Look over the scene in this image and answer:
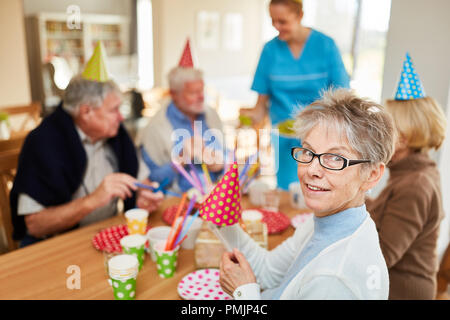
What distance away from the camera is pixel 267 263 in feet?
3.97

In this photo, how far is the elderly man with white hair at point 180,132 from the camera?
2133mm

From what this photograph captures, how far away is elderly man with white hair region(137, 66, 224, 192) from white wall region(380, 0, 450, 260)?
1017 millimetres

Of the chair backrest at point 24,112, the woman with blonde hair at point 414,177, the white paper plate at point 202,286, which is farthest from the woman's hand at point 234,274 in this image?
the chair backrest at point 24,112

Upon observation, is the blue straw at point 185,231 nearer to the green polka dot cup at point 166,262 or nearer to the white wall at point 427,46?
the green polka dot cup at point 166,262

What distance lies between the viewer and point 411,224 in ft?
4.27

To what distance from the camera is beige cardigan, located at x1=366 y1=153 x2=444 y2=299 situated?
1303 mm

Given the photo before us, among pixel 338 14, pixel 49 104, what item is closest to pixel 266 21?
pixel 338 14

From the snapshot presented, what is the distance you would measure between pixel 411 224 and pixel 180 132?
1.37 meters

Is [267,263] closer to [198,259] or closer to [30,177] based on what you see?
[198,259]

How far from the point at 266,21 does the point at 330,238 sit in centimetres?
763

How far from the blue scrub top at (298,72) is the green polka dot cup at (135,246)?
1342 mm

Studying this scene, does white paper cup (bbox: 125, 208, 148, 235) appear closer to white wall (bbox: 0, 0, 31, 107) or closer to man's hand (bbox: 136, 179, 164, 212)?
man's hand (bbox: 136, 179, 164, 212)

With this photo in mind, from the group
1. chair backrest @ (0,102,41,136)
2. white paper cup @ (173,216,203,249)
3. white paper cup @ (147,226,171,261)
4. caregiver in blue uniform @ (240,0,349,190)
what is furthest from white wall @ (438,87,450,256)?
chair backrest @ (0,102,41,136)

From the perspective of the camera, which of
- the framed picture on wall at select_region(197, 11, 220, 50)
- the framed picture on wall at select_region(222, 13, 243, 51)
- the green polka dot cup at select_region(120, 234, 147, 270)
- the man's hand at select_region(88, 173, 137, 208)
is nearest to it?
the green polka dot cup at select_region(120, 234, 147, 270)
